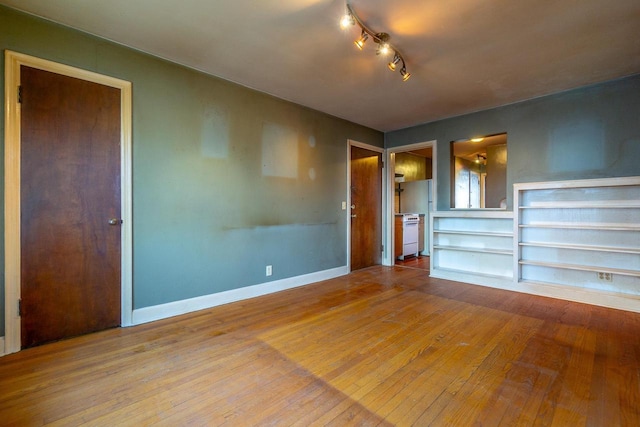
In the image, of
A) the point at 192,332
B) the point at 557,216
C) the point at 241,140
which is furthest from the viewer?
the point at 557,216

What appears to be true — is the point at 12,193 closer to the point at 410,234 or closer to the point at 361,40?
the point at 361,40

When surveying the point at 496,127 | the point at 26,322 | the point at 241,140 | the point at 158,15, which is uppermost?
the point at 158,15

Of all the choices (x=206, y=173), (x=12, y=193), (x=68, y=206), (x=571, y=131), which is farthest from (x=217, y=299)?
(x=571, y=131)

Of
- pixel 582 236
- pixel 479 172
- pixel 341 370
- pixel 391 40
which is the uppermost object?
pixel 391 40

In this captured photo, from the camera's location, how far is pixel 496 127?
3918 mm

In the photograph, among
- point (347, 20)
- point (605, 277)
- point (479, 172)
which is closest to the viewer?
point (347, 20)

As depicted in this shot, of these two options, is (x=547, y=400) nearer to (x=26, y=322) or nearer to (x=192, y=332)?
(x=192, y=332)

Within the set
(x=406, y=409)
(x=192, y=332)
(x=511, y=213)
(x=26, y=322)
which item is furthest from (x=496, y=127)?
(x=26, y=322)

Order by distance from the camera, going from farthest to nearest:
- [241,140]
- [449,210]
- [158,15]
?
[449,210] < [241,140] < [158,15]

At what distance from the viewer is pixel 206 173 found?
2.94 metres

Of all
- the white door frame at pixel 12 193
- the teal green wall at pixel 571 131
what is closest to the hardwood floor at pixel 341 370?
the white door frame at pixel 12 193

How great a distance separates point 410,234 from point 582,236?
9.62 feet

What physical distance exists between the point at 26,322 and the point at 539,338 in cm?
403

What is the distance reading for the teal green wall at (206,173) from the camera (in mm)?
2453
